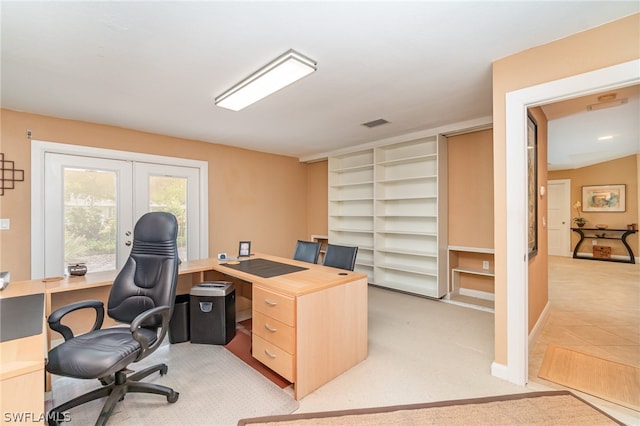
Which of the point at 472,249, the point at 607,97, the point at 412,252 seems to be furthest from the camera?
the point at 412,252

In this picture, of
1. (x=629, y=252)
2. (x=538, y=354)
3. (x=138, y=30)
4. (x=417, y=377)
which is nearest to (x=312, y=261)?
(x=417, y=377)

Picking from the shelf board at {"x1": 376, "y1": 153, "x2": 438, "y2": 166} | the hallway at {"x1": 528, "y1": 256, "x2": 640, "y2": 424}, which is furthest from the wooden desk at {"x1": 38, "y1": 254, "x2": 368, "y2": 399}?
the shelf board at {"x1": 376, "y1": 153, "x2": 438, "y2": 166}

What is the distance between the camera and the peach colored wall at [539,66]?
5.41 feet

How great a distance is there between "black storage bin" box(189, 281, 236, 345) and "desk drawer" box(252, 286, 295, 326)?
67cm

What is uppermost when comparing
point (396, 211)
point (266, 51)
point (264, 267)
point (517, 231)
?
point (266, 51)

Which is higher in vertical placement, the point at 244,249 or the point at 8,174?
the point at 8,174

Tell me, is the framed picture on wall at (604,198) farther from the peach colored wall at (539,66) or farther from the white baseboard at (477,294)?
the peach colored wall at (539,66)

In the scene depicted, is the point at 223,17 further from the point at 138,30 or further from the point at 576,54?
the point at 576,54

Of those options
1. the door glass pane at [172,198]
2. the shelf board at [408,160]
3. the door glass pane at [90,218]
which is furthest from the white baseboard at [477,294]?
the door glass pane at [90,218]

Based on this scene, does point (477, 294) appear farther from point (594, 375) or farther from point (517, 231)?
point (517, 231)

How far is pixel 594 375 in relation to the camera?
211 cm

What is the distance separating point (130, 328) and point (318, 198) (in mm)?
4474

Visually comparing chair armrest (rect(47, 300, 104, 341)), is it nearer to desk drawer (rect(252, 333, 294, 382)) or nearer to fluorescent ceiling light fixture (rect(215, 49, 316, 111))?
desk drawer (rect(252, 333, 294, 382))

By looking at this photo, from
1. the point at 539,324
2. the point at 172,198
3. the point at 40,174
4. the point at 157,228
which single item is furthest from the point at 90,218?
the point at 539,324
